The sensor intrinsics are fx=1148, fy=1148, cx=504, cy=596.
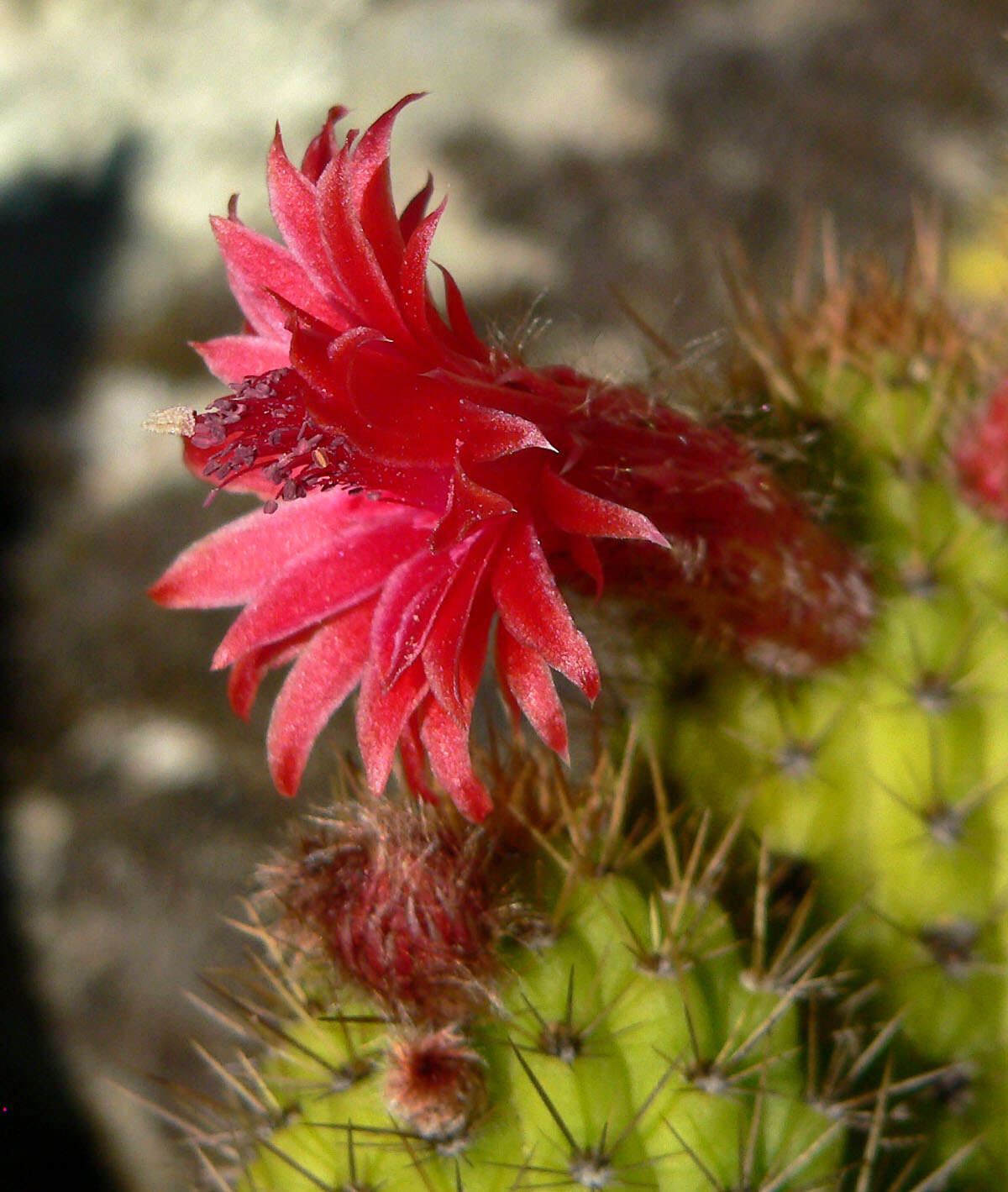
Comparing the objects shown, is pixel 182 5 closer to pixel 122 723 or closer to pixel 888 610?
pixel 122 723

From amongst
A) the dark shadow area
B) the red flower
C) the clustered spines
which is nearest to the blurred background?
the dark shadow area

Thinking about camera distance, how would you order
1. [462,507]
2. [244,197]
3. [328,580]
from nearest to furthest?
[462,507] < [328,580] < [244,197]

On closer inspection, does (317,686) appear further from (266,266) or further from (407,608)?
(266,266)

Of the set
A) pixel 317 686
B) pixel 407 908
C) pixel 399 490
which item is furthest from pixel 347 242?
pixel 407 908

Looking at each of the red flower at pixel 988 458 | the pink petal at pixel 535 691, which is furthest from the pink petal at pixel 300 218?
the red flower at pixel 988 458

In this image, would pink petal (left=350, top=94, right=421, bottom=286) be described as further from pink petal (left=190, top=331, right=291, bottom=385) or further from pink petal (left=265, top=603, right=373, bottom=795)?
pink petal (left=265, top=603, right=373, bottom=795)

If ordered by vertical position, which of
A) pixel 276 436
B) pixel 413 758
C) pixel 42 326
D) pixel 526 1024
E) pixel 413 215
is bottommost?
pixel 526 1024

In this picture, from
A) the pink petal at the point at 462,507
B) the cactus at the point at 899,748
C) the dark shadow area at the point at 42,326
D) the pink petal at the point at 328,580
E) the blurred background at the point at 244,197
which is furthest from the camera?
the dark shadow area at the point at 42,326

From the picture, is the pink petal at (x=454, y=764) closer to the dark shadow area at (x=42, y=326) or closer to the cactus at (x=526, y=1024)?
the cactus at (x=526, y=1024)
